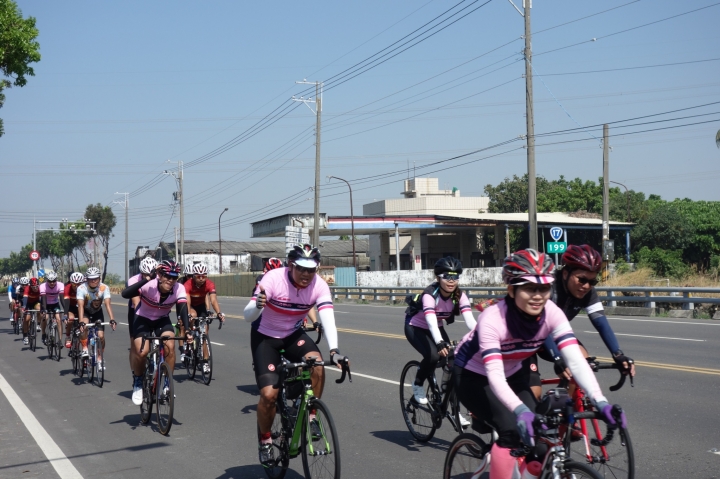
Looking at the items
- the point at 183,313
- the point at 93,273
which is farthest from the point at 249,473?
the point at 93,273

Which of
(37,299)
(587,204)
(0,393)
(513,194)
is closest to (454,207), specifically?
(513,194)

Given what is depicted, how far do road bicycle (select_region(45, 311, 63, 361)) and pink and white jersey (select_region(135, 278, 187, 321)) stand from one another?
25.0ft

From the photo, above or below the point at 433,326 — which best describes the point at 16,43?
above

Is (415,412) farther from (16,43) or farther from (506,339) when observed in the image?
(16,43)

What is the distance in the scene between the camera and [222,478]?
6.90 metres

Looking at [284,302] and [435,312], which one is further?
[435,312]

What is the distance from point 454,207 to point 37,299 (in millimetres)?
67059

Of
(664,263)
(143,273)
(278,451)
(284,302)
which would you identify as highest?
(664,263)

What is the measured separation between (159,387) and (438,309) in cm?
357

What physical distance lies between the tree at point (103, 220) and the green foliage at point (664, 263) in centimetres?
6810

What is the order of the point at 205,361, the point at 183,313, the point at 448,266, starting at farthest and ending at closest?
the point at 205,361, the point at 183,313, the point at 448,266

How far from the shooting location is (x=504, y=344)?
4605 mm

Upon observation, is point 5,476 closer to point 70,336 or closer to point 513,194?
point 70,336

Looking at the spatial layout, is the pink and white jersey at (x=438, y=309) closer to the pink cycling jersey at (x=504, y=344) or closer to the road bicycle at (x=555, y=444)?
the pink cycling jersey at (x=504, y=344)
